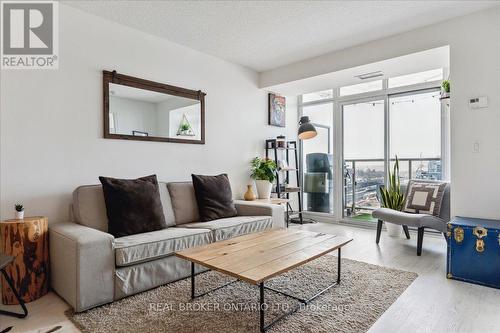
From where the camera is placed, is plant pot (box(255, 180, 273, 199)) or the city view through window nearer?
the city view through window

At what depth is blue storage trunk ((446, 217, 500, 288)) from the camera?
2.38 metres

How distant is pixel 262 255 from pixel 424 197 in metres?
2.69

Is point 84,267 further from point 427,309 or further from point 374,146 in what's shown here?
point 374,146

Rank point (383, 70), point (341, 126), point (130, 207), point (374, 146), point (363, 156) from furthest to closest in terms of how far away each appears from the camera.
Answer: point (341, 126) → point (363, 156) → point (374, 146) → point (383, 70) → point (130, 207)

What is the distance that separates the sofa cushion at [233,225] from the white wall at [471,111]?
2.03 metres

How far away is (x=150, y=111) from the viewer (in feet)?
10.9

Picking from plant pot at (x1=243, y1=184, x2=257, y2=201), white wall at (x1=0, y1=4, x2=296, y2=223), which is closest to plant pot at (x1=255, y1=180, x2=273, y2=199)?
plant pot at (x1=243, y1=184, x2=257, y2=201)

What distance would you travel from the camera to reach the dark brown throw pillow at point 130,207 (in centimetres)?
250

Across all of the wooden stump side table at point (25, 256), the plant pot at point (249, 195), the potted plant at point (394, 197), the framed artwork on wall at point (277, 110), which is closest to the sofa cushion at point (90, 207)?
the wooden stump side table at point (25, 256)

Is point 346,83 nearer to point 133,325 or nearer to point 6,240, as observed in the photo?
point 133,325

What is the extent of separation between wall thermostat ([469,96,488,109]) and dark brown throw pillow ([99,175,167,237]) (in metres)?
3.28

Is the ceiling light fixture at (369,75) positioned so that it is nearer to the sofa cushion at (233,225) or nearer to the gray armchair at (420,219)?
the gray armchair at (420,219)

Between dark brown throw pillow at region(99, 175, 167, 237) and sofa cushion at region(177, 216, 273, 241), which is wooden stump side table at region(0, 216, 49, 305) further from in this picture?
sofa cushion at region(177, 216, 273, 241)

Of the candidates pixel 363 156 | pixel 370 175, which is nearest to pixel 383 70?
pixel 363 156
